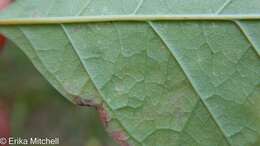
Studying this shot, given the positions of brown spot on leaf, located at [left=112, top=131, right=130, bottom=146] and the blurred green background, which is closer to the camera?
brown spot on leaf, located at [left=112, top=131, right=130, bottom=146]

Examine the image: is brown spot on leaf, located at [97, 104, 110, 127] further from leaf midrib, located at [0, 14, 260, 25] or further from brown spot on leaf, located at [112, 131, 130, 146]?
leaf midrib, located at [0, 14, 260, 25]

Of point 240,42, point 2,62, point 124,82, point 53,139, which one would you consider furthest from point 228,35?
point 2,62

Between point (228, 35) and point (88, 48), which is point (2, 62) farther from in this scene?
point (228, 35)

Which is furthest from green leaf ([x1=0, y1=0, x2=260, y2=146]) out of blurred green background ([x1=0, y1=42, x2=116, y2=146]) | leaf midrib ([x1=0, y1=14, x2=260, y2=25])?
blurred green background ([x1=0, y1=42, x2=116, y2=146])

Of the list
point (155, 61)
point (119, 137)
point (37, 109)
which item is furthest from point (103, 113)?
point (37, 109)

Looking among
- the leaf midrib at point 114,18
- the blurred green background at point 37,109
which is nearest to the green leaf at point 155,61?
the leaf midrib at point 114,18

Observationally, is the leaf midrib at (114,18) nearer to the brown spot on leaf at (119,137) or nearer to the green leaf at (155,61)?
the green leaf at (155,61)

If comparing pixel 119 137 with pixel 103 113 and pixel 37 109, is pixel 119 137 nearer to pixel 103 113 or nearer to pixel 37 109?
pixel 103 113
